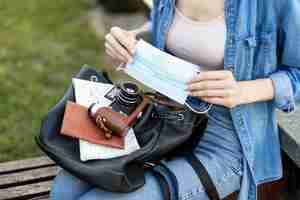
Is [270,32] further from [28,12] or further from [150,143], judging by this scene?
[28,12]

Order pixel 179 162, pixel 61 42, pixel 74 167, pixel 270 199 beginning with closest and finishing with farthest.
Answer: pixel 74 167 < pixel 179 162 < pixel 270 199 < pixel 61 42

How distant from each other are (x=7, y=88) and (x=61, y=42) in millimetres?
795

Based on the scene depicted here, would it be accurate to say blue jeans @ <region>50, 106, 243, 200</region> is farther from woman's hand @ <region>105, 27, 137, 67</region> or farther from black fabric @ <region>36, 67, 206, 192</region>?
woman's hand @ <region>105, 27, 137, 67</region>

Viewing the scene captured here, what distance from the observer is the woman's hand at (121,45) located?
5.78ft

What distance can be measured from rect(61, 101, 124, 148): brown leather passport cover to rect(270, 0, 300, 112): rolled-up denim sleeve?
0.52 m

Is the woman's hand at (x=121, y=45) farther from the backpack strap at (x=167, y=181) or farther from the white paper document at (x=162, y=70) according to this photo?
the backpack strap at (x=167, y=181)

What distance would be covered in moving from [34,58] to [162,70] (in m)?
2.47

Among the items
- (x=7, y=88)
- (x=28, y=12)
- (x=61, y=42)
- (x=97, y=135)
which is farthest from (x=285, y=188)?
(x=28, y=12)

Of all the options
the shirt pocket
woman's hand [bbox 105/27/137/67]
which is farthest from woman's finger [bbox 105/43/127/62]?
the shirt pocket

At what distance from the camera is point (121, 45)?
70.4 inches

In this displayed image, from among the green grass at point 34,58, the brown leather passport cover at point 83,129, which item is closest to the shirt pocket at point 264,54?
the brown leather passport cover at point 83,129

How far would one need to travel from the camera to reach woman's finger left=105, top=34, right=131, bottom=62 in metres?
1.76

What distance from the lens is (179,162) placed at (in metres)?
1.69

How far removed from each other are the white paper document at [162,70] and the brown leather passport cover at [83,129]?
0.21m
